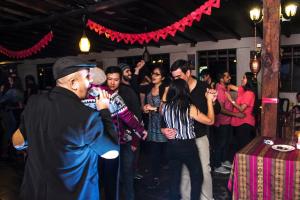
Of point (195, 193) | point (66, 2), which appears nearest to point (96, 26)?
point (66, 2)

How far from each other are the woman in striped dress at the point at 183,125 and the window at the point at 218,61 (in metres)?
6.79

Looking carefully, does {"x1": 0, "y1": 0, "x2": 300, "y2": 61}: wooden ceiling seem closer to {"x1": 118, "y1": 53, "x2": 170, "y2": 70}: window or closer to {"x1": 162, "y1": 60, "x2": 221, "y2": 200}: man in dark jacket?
{"x1": 118, "y1": 53, "x2": 170, "y2": 70}: window

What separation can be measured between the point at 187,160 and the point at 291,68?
7.26 meters

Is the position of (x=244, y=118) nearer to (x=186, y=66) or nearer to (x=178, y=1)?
(x=186, y=66)

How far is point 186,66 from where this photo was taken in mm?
3096

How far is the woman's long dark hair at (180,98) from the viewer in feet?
9.03

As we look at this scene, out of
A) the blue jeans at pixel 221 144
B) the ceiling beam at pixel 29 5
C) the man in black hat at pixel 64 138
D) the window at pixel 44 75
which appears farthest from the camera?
the window at pixel 44 75

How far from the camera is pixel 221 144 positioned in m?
4.89

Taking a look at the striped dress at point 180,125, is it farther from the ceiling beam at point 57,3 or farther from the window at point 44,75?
the window at point 44,75

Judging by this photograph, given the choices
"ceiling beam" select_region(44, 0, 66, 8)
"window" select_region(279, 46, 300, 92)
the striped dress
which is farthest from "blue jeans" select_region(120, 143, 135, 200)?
"window" select_region(279, 46, 300, 92)

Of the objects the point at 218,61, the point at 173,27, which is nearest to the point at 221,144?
the point at 173,27

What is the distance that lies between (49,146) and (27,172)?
1.29 ft

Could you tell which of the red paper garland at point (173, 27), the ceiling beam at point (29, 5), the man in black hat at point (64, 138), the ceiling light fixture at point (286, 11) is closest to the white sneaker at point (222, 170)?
the red paper garland at point (173, 27)

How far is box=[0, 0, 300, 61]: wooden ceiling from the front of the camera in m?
5.65
